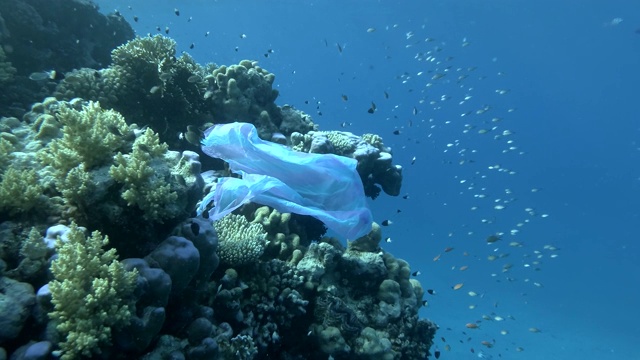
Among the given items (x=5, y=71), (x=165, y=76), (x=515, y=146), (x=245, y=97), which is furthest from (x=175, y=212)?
(x=515, y=146)

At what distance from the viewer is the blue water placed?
42250 mm

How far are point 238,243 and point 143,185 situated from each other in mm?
1806

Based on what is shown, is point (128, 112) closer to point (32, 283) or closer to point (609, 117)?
point (32, 283)

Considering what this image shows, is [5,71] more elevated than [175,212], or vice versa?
[5,71]

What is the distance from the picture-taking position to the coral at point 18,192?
3846 mm

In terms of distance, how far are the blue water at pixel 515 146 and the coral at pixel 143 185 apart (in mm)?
18854

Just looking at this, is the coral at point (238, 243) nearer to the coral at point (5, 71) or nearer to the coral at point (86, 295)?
the coral at point (86, 295)

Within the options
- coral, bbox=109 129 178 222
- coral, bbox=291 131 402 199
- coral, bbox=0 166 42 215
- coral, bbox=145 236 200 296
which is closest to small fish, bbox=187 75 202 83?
coral, bbox=291 131 402 199

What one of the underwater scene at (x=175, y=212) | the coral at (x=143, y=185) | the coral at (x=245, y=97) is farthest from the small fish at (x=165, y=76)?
the coral at (x=143, y=185)

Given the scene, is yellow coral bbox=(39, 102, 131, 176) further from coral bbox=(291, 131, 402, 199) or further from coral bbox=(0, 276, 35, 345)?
coral bbox=(291, 131, 402, 199)

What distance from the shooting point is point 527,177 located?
9156cm

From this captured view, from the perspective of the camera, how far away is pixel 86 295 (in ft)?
10.9

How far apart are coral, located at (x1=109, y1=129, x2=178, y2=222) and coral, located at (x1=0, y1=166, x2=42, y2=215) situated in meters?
0.76

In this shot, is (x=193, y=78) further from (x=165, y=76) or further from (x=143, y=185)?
(x=143, y=185)
